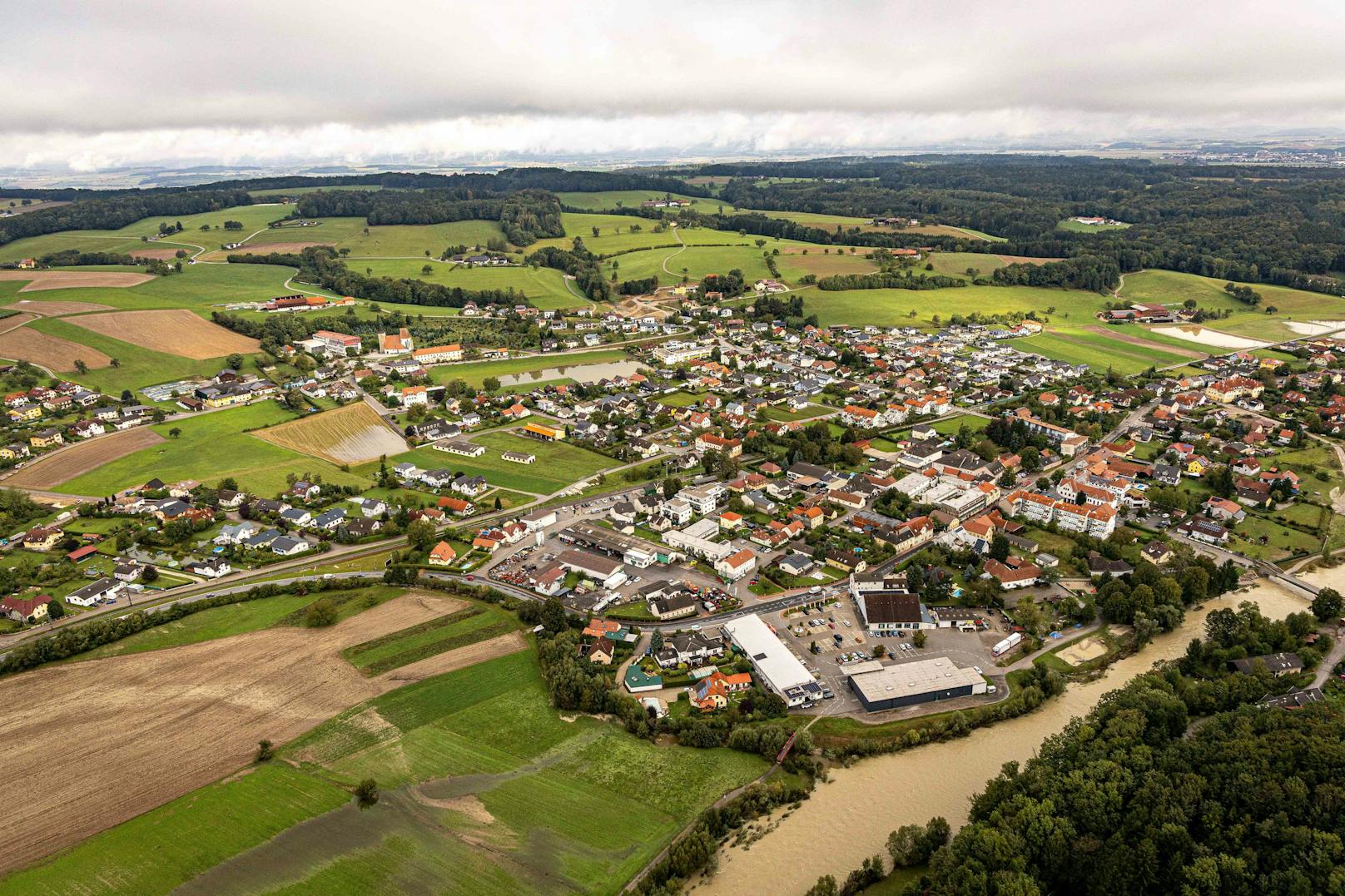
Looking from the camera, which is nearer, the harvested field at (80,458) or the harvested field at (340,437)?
the harvested field at (80,458)

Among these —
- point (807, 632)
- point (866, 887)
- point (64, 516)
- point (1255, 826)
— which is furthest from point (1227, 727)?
point (64, 516)

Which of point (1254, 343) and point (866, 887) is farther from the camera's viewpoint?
point (1254, 343)

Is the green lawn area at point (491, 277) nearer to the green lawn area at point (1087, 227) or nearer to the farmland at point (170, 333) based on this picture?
the farmland at point (170, 333)

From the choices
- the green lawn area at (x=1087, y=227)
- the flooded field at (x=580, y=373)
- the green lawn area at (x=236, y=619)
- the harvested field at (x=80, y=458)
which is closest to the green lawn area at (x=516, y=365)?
the flooded field at (x=580, y=373)

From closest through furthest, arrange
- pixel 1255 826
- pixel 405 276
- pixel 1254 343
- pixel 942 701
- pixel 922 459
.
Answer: pixel 1255 826
pixel 942 701
pixel 922 459
pixel 1254 343
pixel 405 276

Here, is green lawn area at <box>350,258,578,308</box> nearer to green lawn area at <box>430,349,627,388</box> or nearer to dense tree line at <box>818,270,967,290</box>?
green lawn area at <box>430,349,627,388</box>

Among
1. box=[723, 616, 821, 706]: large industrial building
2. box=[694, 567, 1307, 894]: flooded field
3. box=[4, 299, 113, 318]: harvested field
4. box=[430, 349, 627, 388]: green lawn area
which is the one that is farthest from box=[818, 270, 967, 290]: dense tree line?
box=[4, 299, 113, 318]: harvested field

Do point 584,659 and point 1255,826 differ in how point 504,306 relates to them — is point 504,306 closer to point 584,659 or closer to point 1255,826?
point 584,659

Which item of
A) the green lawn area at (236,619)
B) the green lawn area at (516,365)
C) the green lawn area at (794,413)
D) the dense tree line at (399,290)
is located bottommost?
the green lawn area at (236,619)
